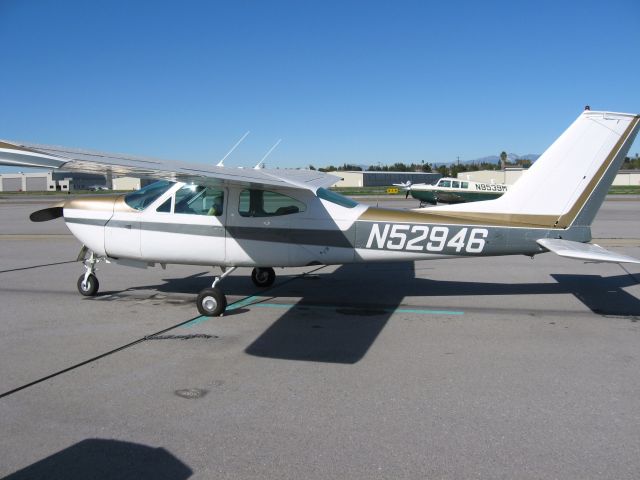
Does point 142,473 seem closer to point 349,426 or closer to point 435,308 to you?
point 349,426

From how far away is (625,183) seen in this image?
286 ft

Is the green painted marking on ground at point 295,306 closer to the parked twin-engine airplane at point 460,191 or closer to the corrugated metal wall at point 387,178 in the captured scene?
the parked twin-engine airplane at point 460,191

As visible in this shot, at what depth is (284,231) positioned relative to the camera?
7156mm

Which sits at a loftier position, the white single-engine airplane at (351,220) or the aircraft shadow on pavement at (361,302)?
the white single-engine airplane at (351,220)

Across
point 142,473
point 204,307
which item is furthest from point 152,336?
point 142,473

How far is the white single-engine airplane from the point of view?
6828 millimetres

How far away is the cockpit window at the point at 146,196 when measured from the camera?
292 inches

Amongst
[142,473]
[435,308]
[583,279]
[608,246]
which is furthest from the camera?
[608,246]

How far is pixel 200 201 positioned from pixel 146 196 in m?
0.91

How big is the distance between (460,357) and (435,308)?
2.09 meters

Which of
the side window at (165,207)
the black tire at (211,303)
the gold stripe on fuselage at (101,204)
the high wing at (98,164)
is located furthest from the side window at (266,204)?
the gold stripe on fuselage at (101,204)

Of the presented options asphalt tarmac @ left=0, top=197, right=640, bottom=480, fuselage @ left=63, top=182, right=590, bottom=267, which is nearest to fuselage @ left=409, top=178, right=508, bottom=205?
asphalt tarmac @ left=0, top=197, right=640, bottom=480

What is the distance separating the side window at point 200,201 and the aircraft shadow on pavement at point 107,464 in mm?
4162

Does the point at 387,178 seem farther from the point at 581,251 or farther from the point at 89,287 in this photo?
the point at 581,251
